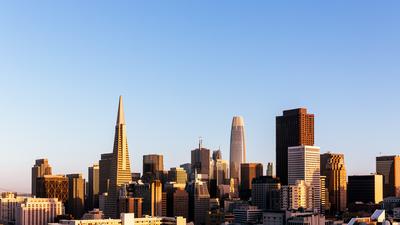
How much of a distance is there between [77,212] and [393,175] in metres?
84.0

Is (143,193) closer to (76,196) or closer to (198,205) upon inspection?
(198,205)

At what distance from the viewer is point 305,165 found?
174m

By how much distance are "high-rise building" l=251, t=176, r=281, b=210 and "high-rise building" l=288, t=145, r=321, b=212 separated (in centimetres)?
882

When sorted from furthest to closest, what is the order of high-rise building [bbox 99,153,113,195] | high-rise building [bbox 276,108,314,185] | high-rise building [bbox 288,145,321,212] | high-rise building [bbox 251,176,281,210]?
high-rise building [bbox 99,153,113,195] < high-rise building [bbox 276,108,314,185] < high-rise building [bbox 288,145,321,212] < high-rise building [bbox 251,176,281,210]

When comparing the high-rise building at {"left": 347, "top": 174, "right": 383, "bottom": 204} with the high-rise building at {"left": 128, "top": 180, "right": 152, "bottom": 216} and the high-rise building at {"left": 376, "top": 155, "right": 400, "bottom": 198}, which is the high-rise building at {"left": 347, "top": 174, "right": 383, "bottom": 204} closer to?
the high-rise building at {"left": 376, "top": 155, "right": 400, "bottom": 198}

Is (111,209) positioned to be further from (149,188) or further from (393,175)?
(393,175)

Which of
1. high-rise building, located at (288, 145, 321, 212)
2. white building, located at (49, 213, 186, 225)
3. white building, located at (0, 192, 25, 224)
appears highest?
high-rise building, located at (288, 145, 321, 212)

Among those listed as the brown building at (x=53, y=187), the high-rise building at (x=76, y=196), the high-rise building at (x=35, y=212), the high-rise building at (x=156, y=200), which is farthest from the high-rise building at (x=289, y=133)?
the high-rise building at (x=35, y=212)

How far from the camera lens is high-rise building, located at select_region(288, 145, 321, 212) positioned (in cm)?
17300

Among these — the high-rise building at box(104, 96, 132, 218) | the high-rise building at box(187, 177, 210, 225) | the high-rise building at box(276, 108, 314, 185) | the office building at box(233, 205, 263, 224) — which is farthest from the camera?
the high-rise building at box(276, 108, 314, 185)

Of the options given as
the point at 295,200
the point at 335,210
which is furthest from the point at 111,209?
the point at 335,210

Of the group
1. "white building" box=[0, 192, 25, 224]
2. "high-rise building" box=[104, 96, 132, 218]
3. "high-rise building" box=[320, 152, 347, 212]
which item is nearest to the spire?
"high-rise building" box=[104, 96, 132, 218]

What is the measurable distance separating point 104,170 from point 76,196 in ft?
39.8

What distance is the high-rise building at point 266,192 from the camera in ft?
530
